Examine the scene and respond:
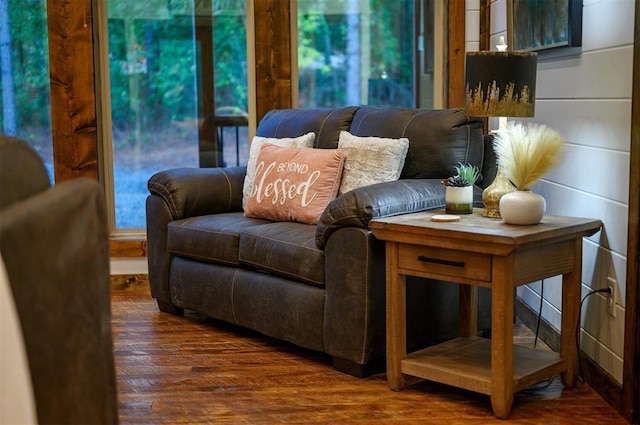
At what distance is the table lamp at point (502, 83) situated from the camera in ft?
9.64

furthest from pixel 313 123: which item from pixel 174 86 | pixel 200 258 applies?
pixel 174 86

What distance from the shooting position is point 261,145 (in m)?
4.08

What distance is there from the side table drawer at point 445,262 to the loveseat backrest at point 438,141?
2.33 ft

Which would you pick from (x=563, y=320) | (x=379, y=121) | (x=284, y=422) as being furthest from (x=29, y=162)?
(x=379, y=121)

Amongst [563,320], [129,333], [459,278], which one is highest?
[459,278]

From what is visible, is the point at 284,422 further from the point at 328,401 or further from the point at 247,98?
the point at 247,98

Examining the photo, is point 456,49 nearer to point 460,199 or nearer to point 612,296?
point 460,199

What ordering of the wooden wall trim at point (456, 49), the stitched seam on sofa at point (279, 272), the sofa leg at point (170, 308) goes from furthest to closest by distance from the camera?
→ the wooden wall trim at point (456, 49)
the sofa leg at point (170, 308)
the stitched seam on sofa at point (279, 272)

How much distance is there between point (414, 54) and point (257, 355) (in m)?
2.03

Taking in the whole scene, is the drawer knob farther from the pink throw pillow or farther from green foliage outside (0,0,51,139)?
green foliage outside (0,0,51,139)

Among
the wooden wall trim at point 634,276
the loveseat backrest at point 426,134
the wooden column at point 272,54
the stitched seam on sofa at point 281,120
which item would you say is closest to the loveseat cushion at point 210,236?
the stitched seam on sofa at point 281,120

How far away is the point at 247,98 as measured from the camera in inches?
190

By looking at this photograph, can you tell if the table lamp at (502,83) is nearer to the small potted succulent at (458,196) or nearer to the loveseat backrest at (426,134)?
the small potted succulent at (458,196)

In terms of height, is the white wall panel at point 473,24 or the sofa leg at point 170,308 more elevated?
the white wall panel at point 473,24
